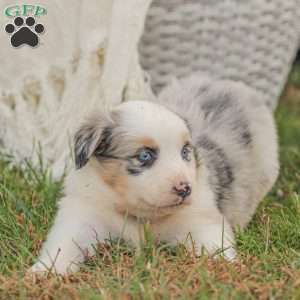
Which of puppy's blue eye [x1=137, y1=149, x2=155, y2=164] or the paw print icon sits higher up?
puppy's blue eye [x1=137, y1=149, x2=155, y2=164]

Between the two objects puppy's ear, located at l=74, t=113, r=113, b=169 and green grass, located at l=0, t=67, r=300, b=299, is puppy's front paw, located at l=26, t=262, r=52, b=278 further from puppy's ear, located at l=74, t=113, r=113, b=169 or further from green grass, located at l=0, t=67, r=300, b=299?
puppy's ear, located at l=74, t=113, r=113, b=169

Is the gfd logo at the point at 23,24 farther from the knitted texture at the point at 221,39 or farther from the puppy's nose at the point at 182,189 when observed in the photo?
the puppy's nose at the point at 182,189

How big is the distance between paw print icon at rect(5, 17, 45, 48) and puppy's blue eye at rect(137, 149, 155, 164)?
1915mm

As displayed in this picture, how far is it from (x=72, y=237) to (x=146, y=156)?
1.87 ft

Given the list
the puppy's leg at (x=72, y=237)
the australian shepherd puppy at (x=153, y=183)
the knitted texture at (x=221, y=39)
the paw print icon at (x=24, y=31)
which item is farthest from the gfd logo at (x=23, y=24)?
the puppy's leg at (x=72, y=237)

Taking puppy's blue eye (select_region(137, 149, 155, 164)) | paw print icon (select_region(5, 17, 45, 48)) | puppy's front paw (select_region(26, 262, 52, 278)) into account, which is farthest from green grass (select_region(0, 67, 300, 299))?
paw print icon (select_region(5, 17, 45, 48))

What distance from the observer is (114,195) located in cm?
397

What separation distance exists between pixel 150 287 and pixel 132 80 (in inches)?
93.3

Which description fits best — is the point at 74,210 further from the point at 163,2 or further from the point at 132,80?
the point at 163,2

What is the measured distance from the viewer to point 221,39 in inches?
239

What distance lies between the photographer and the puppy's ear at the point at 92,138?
3.92 meters

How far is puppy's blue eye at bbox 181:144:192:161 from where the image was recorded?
388 centimetres

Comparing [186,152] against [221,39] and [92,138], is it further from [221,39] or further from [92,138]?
[221,39]

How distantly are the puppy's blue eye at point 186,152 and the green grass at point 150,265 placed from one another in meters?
0.42
